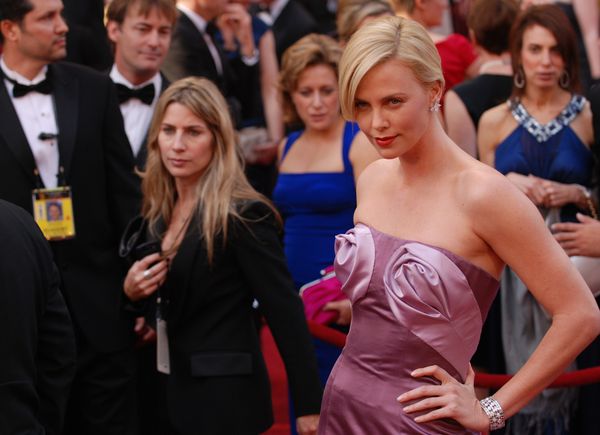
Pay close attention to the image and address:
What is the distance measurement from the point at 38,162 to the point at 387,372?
6.87 ft

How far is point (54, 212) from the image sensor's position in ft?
13.5

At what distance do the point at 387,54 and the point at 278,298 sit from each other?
1426 millimetres

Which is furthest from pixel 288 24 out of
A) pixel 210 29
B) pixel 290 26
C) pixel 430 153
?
pixel 430 153

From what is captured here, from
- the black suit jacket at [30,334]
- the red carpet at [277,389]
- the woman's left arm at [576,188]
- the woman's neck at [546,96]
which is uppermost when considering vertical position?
the woman's neck at [546,96]

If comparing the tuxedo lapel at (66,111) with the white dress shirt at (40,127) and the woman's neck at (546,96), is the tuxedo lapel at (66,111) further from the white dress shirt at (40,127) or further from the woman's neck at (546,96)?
the woman's neck at (546,96)

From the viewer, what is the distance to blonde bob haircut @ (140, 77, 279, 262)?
147 inches

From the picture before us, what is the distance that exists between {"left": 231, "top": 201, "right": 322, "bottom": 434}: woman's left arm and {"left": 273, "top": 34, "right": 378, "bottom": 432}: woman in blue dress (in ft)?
2.44

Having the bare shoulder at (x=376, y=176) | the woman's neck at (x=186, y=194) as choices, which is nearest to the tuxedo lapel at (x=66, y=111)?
the woman's neck at (x=186, y=194)

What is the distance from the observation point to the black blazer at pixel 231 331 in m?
3.71

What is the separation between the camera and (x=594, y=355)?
4418mm

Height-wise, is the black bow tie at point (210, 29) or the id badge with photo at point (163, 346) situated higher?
the black bow tie at point (210, 29)

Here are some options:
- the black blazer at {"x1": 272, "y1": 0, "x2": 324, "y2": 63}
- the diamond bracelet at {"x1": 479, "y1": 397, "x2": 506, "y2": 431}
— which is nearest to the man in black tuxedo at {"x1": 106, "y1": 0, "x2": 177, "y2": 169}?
the black blazer at {"x1": 272, "y1": 0, "x2": 324, "y2": 63}

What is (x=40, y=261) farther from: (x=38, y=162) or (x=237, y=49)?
(x=237, y=49)

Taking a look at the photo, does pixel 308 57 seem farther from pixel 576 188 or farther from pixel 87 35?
pixel 87 35
